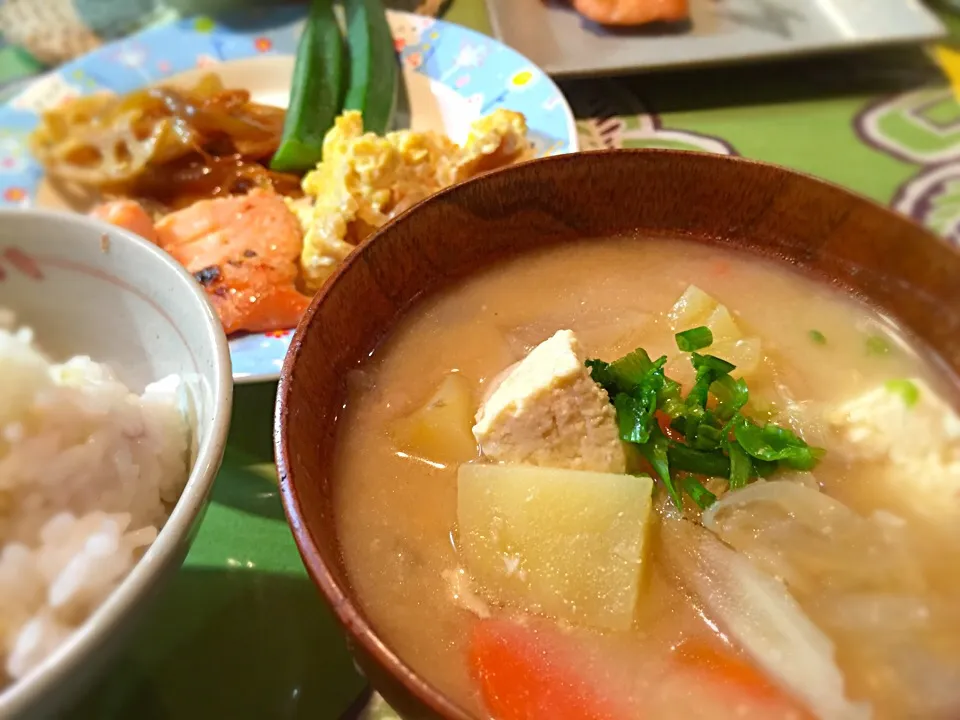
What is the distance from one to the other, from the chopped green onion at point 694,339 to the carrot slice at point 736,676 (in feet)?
1.04

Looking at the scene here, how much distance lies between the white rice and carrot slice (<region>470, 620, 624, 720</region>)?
1.03 feet

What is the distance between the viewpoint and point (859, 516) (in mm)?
774

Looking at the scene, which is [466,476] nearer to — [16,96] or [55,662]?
[55,662]

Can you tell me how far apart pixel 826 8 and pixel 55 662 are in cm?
198

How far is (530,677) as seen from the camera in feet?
2.23

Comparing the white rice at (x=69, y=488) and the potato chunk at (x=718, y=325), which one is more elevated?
the potato chunk at (x=718, y=325)

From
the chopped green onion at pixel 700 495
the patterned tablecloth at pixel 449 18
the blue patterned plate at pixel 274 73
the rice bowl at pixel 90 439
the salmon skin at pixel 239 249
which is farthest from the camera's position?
the blue patterned plate at pixel 274 73

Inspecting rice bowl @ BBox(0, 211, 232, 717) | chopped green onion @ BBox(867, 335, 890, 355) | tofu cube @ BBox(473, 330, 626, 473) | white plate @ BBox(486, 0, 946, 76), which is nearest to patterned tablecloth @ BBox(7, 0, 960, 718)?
white plate @ BBox(486, 0, 946, 76)

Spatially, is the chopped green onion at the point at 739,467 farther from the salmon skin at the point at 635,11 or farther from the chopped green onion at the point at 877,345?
the salmon skin at the point at 635,11

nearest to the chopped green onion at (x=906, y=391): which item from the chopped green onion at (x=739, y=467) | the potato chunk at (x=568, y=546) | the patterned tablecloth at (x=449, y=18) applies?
the chopped green onion at (x=739, y=467)

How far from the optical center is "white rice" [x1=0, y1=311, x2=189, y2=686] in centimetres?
64

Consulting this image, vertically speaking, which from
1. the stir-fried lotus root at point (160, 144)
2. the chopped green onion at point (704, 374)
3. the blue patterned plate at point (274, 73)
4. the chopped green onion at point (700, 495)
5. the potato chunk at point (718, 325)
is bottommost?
the stir-fried lotus root at point (160, 144)

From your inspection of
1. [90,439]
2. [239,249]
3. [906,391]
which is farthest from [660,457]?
[239,249]

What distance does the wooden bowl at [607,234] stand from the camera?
843mm
